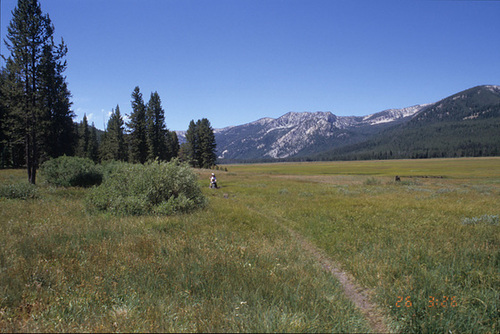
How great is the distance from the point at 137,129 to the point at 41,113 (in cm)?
3621

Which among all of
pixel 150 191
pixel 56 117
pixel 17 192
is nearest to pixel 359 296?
pixel 150 191

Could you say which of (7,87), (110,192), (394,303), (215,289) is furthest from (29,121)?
(394,303)

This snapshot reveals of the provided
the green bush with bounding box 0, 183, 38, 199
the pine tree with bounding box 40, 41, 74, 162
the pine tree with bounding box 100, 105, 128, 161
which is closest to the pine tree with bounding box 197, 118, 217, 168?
the pine tree with bounding box 100, 105, 128, 161

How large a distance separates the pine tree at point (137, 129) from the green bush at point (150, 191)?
162ft

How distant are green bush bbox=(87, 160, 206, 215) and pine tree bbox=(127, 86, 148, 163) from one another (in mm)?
49415

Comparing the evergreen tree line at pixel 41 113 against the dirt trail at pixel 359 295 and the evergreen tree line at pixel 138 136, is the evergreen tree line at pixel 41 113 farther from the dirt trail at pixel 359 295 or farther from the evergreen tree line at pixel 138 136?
the dirt trail at pixel 359 295

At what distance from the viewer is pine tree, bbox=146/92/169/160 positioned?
6069 cm

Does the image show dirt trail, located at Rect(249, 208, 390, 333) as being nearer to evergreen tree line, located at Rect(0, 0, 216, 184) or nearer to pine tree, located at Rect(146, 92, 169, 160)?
evergreen tree line, located at Rect(0, 0, 216, 184)

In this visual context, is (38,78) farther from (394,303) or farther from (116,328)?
(394,303)

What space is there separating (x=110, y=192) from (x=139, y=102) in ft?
179

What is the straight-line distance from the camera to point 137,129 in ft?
192

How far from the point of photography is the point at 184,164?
45.2ft
